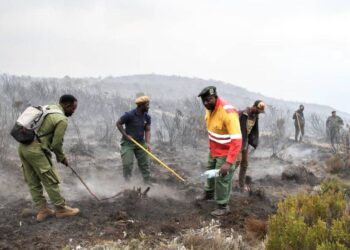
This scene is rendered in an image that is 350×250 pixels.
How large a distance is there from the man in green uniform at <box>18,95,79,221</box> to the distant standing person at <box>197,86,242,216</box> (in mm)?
1714

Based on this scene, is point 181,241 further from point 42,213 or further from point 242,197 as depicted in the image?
point 242,197

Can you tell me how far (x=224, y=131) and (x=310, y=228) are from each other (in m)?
2.34

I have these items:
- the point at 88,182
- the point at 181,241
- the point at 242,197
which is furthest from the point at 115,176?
the point at 181,241

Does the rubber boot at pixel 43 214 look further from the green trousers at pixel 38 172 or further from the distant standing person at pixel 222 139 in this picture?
the distant standing person at pixel 222 139

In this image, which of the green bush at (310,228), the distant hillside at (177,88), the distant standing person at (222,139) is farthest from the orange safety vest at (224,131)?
the distant hillside at (177,88)

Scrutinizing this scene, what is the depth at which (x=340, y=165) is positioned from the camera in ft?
38.0

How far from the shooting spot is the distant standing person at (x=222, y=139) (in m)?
5.77

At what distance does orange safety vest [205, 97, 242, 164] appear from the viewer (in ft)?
18.9

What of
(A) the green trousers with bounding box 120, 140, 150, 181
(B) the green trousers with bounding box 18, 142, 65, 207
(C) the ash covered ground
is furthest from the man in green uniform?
(A) the green trousers with bounding box 120, 140, 150, 181

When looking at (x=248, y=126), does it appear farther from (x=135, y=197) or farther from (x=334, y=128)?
(x=334, y=128)

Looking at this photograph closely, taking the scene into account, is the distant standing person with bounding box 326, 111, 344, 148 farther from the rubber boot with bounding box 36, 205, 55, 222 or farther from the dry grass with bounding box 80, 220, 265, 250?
the rubber boot with bounding box 36, 205, 55, 222

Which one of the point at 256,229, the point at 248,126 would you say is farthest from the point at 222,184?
the point at 248,126

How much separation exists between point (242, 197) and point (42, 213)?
10.3 feet

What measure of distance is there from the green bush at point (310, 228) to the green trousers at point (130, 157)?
3.47 m
